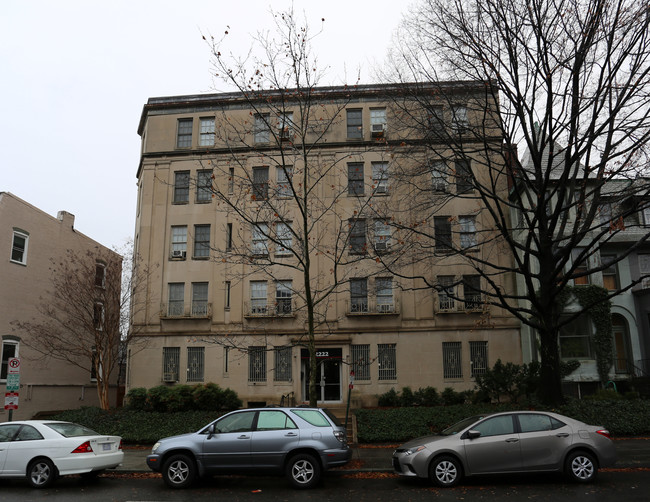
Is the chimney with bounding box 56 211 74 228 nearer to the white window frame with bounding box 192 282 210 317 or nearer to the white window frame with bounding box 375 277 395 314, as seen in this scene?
the white window frame with bounding box 192 282 210 317

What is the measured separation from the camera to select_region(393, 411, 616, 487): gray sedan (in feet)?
34.7

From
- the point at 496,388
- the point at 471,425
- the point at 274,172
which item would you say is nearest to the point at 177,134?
the point at 274,172

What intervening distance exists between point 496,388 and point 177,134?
65.9 feet

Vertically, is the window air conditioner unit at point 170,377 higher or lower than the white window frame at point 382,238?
lower

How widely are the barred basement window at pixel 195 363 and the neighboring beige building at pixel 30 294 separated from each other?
5.79 m

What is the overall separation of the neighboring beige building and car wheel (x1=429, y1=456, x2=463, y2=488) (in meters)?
19.4

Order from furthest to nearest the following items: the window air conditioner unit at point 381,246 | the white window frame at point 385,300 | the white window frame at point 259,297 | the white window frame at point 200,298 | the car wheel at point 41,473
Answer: the white window frame at point 200,298, the white window frame at point 259,297, the white window frame at point 385,300, the window air conditioner unit at point 381,246, the car wheel at point 41,473

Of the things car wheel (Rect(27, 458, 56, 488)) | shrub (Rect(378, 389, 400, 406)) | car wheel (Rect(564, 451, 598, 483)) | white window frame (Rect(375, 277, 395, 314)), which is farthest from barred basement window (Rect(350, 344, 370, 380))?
car wheel (Rect(27, 458, 56, 488))

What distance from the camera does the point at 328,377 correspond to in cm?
2523

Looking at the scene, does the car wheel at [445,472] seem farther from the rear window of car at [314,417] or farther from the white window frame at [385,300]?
the white window frame at [385,300]

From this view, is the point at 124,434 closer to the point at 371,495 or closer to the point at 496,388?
the point at 371,495

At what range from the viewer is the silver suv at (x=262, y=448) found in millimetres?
10773

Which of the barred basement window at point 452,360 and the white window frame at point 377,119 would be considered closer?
the barred basement window at point 452,360

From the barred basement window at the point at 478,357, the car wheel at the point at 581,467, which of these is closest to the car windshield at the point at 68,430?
the car wheel at the point at 581,467
